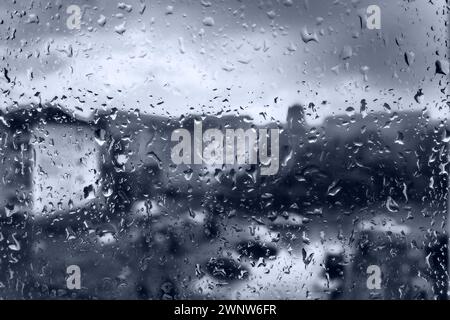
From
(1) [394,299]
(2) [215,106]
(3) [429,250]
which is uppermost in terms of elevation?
(2) [215,106]

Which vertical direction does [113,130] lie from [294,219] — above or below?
above

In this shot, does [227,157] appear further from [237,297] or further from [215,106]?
[237,297]

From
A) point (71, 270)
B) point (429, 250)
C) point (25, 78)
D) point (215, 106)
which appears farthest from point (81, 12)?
point (429, 250)

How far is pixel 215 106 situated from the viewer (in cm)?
133

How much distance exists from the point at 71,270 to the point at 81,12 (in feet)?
2.37

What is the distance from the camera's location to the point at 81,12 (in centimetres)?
135

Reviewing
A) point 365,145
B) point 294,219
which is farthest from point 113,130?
point 365,145

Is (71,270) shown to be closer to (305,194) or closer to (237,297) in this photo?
(237,297)

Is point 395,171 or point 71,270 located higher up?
point 395,171

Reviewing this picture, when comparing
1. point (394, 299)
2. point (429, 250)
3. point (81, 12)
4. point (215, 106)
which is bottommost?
point (394, 299)

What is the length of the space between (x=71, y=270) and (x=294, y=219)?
630mm

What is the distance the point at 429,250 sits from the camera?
4.33 ft

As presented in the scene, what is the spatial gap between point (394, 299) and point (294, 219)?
36 centimetres

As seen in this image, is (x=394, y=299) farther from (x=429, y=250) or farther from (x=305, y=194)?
(x=305, y=194)
